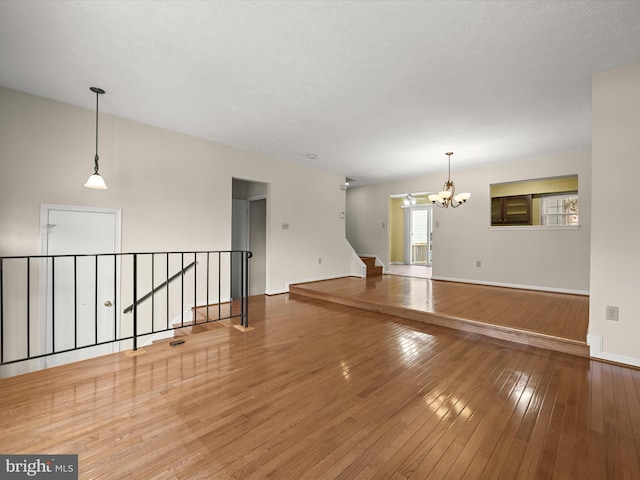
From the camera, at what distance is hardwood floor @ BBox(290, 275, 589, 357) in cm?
325

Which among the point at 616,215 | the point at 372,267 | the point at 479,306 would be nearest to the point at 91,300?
the point at 479,306

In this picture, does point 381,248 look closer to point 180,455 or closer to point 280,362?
point 280,362

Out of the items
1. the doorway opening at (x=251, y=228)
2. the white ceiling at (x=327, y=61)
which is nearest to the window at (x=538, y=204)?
the white ceiling at (x=327, y=61)

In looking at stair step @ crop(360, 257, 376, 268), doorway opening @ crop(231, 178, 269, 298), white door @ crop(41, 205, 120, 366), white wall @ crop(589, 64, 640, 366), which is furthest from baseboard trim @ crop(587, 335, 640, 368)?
stair step @ crop(360, 257, 376, 268)

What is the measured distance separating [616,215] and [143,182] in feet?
18.4

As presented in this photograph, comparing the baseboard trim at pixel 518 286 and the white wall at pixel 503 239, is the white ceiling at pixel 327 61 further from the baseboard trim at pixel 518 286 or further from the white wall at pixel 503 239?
the baseboard trim at pixel 518 286

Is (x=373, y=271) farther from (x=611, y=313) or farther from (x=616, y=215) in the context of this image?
(x=616, y=215)

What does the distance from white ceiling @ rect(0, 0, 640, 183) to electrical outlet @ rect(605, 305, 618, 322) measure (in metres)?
2.30

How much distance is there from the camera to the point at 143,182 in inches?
165

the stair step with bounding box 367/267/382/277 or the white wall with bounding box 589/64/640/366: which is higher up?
the white wall with bounding box 589/64/640/366

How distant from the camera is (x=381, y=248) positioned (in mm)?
8586

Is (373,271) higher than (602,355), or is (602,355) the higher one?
(373,271)

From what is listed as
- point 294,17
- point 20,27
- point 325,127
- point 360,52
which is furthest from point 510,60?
point 20,27

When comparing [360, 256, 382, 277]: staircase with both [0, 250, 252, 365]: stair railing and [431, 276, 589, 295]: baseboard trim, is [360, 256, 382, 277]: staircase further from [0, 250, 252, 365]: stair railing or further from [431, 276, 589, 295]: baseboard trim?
[0, 250, 252, 365]: stair railing
